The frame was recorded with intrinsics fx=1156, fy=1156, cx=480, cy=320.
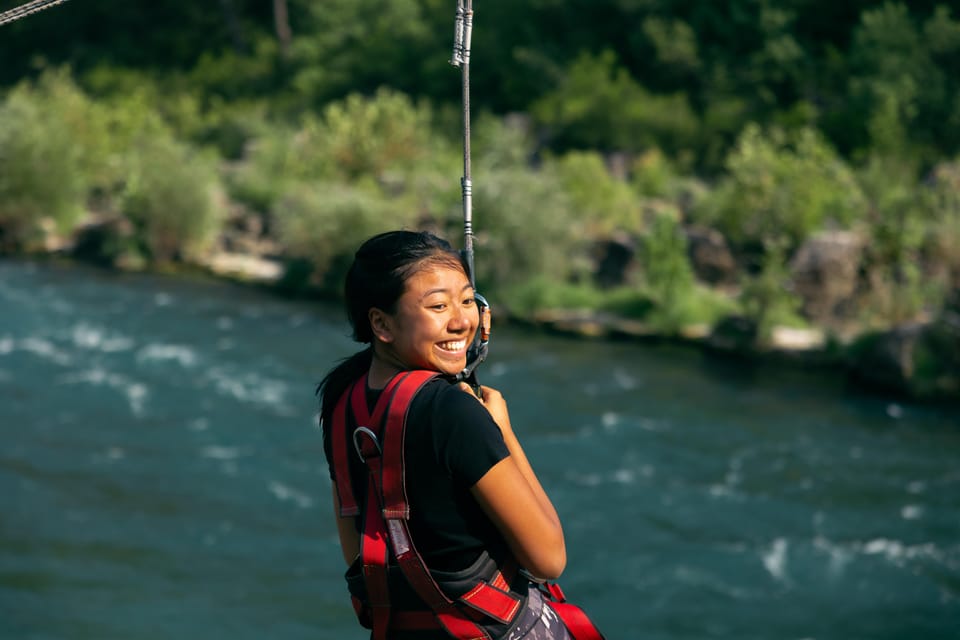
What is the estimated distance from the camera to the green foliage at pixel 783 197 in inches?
691

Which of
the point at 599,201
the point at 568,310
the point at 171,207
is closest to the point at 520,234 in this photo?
the point at 568,310

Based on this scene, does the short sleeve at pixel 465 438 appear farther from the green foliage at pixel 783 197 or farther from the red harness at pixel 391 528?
the green foliage at pixel 783 197

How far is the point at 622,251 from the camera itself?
17641 mm

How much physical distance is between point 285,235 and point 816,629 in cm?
1278

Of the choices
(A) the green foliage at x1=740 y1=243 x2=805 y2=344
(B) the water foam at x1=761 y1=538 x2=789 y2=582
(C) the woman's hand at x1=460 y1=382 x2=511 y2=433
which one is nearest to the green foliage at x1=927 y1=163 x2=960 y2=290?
(A) the green foliage at x1=740 y1=243 x2=805 y2=344

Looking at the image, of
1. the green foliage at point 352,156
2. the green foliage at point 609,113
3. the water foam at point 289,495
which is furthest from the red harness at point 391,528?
the green foliage at point 609,113

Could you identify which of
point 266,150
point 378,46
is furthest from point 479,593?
point 378,46

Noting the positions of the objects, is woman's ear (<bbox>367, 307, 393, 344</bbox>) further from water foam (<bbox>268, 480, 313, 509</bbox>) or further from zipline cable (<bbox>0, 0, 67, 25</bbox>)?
water foam (<bbox>268, 480, 313, 509</bbox>)

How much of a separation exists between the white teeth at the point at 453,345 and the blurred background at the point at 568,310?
21.1 ft

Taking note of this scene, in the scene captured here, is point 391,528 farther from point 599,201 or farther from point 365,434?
point 599,201

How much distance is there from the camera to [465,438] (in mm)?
1920

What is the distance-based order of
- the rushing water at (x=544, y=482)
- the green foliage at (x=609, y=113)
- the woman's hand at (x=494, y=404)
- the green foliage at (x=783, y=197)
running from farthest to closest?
the green foliage at (x=609, y=113) → the green foliage at (x=783, y=197) → the rushing water at (x=544, y=482) → the woman's hand at (x=494, y=404)

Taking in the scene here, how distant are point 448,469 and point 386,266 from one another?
0.39 m

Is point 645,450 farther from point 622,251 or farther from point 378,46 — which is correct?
point 378,46
